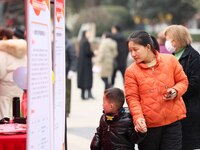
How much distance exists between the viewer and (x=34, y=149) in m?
4.88

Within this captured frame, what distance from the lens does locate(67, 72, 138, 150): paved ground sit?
10368mm

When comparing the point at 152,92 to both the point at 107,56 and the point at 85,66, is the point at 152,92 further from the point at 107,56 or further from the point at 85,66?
the point at 107,56

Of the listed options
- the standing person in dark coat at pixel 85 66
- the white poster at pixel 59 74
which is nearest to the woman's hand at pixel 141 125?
the white poster at pixel 59 74

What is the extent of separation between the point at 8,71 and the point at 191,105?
278cm

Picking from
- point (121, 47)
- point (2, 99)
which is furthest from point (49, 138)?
point (121, 47)

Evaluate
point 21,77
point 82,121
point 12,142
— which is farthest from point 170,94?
point 82,121

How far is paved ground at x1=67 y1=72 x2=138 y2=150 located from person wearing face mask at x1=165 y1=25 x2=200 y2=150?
289cm

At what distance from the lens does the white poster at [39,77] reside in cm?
476

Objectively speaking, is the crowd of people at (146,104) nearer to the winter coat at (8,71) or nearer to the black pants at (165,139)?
the black pants at (165,139)

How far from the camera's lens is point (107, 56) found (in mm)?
18234

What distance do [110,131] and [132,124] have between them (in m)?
0.21

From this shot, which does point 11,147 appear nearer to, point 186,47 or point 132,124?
point 132,124

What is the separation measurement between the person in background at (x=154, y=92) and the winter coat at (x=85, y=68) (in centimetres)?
1124

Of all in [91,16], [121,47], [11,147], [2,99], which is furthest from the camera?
[91,16]
